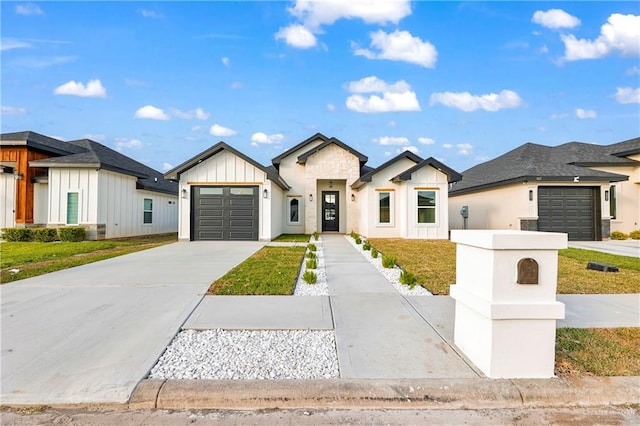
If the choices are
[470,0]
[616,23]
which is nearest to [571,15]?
[616,23]

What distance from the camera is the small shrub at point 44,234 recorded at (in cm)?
1410

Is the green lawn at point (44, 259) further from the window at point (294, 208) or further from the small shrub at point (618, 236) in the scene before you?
the small shrub at point (618, 236)

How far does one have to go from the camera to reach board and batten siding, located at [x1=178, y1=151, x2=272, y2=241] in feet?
48.5

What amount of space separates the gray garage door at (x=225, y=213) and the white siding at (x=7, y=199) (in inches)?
327

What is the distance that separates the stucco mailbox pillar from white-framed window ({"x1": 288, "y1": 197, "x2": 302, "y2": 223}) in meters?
16.6

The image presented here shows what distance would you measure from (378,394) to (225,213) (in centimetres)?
1324

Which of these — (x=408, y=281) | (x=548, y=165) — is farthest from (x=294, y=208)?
(x=408, y=281)

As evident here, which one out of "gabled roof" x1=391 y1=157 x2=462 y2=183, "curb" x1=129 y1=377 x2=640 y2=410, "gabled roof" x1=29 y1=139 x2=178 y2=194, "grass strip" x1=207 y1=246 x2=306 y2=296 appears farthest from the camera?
"gabled roof" x1=391 y1=157 x2=462 y2=183

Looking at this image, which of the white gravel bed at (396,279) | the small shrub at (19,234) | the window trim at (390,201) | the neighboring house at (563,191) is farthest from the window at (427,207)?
the small shrub at (19,234)

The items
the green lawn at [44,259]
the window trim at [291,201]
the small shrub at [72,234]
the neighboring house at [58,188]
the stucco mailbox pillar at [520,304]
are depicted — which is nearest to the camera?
the stucco mailbox pillar at [520,304]

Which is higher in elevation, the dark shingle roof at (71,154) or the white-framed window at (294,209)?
the dark shingle roof at (71,154)

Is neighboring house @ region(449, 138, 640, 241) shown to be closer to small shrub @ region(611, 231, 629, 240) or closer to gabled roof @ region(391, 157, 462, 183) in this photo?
small shrub @ region(611, 231, 629, 240)

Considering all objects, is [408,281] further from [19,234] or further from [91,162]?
[19,234]

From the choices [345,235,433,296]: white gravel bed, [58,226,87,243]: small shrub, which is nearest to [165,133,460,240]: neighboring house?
[58,226,87,243]: small shrub
